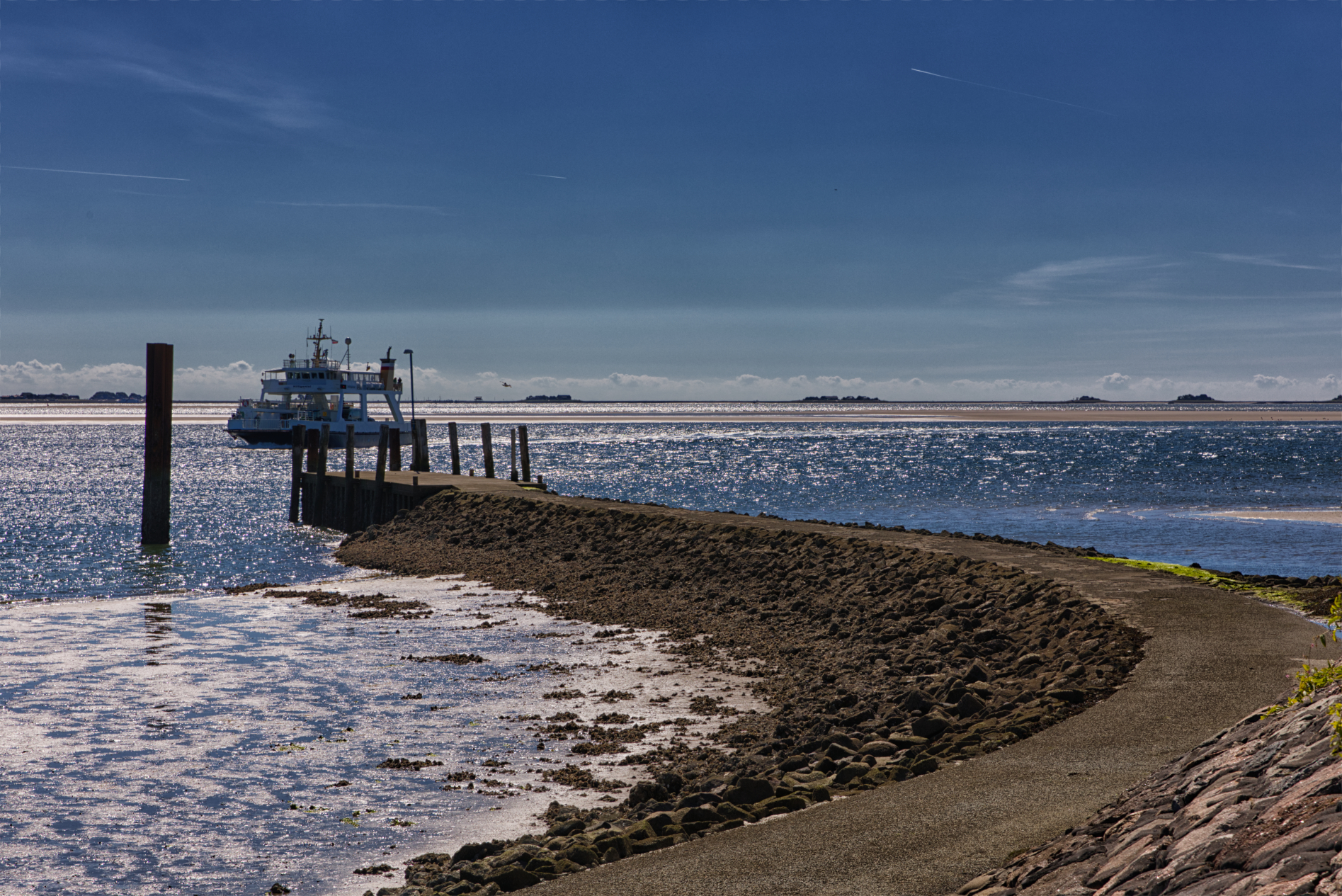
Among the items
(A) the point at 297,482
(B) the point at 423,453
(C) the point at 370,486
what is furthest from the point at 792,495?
(A) the point at 297,482

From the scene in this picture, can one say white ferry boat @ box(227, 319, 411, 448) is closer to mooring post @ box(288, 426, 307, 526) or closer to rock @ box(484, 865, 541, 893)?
mooring post @ box(288, 426, 307, 526)

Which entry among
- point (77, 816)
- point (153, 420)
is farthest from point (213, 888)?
point (153, 420)

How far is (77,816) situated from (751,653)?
8326 mm

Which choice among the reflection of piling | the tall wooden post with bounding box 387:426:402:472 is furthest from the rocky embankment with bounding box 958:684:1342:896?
the tall wooden post with bounding box 387:426:402:472

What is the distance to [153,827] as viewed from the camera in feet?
25.9

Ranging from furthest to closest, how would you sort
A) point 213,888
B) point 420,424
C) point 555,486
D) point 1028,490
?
point 555,486
point 1028,490
point 420,424
point 213,888

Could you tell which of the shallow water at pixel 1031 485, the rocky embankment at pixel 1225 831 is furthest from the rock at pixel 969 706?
the shallow water at pixel 1031 485

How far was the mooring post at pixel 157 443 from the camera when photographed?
1043 inches

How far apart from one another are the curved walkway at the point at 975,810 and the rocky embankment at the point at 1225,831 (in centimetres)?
40

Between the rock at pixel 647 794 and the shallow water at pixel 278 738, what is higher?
the rock at pixel 647 794

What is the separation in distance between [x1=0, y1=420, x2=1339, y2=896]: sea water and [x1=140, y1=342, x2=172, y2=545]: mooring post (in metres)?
0.79

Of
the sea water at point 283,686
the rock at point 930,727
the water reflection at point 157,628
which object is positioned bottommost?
the water reflection at point 157,628

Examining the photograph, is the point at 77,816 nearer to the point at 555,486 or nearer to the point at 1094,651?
the point at 1094,651

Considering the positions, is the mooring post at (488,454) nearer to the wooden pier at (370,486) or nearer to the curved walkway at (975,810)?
the wooden pier at (370,486)
